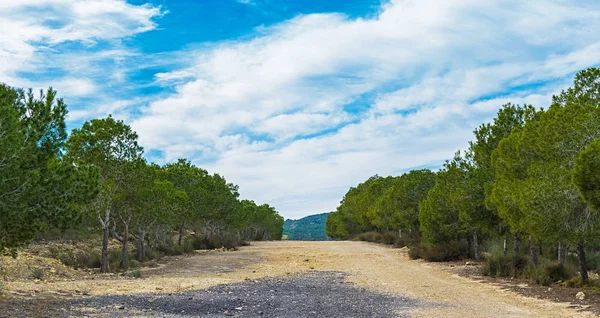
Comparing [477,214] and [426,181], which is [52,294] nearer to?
[477,214]

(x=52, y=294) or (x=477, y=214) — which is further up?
(x=477, y=214)

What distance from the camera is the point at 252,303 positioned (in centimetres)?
1490

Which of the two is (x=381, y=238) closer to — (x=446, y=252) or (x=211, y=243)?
(x=211, y=243)

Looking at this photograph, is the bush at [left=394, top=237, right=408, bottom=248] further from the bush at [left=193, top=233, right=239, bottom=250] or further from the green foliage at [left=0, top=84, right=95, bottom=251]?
the green foliage at [left=0, top=84, right=95, bottom=251]

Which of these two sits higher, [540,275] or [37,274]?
[37,274]

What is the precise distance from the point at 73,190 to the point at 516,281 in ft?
58.5

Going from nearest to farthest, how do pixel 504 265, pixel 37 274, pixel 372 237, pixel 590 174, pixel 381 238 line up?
pixel 590 174 < pixel 37 274 < pixel 504 265 < pixel 381 238 < pixel 372 237

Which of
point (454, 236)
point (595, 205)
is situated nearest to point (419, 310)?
point (595, 205)

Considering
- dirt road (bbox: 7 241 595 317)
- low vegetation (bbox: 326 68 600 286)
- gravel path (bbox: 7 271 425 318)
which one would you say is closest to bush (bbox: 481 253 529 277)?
low vegetation (bbox: 326 68 600 286)

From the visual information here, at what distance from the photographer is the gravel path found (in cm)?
1284

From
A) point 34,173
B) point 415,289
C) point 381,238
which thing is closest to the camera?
point 34,173

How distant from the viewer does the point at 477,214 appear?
2561 cm

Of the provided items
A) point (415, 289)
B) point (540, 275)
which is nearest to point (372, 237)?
point (540, 275)

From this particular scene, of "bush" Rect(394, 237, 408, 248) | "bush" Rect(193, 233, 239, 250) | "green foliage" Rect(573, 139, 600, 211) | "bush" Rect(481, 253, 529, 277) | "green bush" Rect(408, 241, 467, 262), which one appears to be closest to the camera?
"green foliage" Rect(573, 139, 600, 211)
